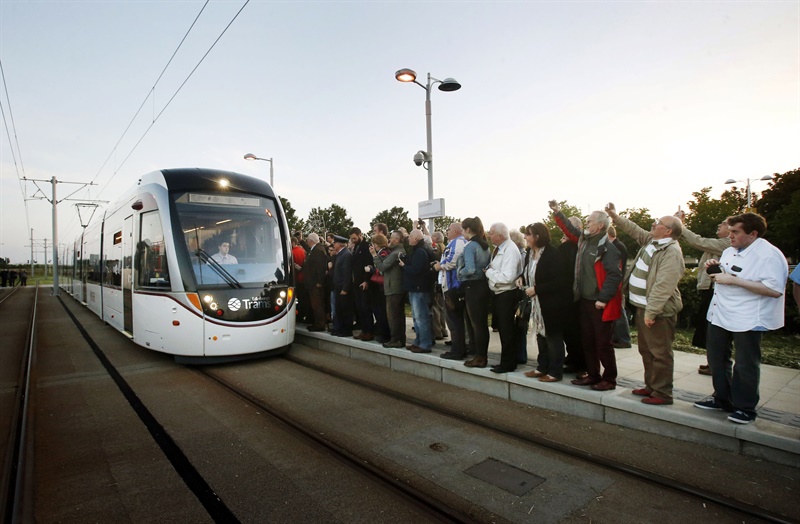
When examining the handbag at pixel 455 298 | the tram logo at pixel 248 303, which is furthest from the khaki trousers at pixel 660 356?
the tram logo at pixel 248 303

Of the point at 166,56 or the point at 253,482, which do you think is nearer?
the point at 253,482

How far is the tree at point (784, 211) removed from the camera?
28734 mm

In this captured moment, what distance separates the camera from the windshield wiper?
7.60m

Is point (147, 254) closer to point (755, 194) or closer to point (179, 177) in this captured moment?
point (179, 177)

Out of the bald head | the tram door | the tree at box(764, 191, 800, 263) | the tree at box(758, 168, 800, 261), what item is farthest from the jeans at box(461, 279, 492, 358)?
the tree at box(764, 191, 800, 263)

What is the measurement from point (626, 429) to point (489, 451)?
1.51 meters

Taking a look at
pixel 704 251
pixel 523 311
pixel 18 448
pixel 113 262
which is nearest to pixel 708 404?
pixel 523 311

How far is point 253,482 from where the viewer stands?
12.4ft

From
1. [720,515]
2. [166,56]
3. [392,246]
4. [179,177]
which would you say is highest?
[166,56]

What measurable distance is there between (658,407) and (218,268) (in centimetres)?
638

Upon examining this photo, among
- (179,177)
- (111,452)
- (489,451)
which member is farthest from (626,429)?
(179,177)

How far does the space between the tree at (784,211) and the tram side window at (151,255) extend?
90.3 feet

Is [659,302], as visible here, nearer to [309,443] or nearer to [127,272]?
[309,443]

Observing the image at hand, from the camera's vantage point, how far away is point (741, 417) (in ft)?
13.6
